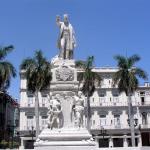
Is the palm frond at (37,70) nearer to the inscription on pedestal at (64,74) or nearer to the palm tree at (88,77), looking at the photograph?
the palm tree at (88,77)

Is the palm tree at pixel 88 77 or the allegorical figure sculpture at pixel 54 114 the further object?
the palm tree at pixel 88 77

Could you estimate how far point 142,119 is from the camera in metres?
66.1

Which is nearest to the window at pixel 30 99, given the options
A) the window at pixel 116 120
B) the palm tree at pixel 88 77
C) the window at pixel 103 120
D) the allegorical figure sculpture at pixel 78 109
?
the window at pixel 103 120

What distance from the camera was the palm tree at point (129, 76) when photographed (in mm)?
43294

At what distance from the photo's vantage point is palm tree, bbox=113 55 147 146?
142ft

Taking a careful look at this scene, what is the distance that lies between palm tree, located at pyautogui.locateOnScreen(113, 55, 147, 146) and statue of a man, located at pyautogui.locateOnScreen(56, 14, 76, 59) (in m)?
24.6

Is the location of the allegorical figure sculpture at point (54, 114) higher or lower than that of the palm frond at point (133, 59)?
lower

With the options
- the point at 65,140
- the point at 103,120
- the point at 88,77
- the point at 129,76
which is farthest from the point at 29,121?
the point at 65,140

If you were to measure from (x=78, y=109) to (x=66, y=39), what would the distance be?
4.59 metres

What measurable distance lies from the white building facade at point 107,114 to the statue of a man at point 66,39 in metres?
42.2

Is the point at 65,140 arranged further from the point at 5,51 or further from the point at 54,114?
the point at 5,51

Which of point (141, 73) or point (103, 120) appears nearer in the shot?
point (141, 73)

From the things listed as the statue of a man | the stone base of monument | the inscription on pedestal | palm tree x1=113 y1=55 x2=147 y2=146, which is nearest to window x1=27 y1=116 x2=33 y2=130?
palm tree x1=113 y1=55 x2=147 y2=146

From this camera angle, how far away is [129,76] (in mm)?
43469
